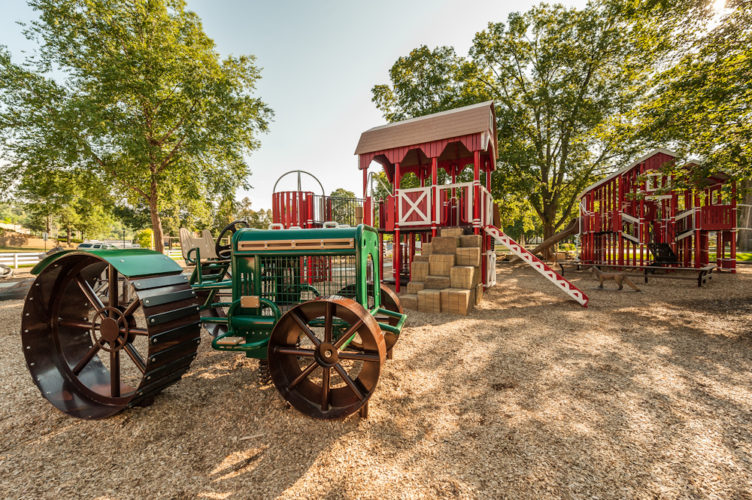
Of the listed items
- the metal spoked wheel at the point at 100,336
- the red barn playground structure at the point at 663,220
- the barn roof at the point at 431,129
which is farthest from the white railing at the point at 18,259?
the red barn playground structure at the point at 663,220

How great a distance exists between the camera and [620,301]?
7.52 meters

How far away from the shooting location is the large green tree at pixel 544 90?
1564 cm

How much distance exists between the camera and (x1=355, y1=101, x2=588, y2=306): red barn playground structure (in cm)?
777

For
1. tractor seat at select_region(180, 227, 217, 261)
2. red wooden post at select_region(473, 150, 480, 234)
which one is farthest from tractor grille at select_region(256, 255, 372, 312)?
red wooden post at select_region(473, 150, 480, 234)

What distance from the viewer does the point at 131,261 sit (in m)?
2.48

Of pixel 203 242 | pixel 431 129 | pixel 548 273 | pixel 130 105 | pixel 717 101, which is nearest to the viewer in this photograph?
pixel 203 242

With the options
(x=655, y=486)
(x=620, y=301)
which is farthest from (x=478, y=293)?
(x=655, y=486)

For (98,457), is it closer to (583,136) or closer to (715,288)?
(715,288)

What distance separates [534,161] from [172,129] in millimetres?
18456

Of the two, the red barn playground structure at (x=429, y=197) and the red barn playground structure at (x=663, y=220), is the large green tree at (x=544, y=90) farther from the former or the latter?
the red barn playground structure at (x=429, y=197)

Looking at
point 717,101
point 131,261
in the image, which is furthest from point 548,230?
point 131,261

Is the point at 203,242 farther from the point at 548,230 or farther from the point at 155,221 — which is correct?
the point at 548,230

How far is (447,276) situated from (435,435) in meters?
4.82

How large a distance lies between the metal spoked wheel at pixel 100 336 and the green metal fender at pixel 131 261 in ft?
0.15
